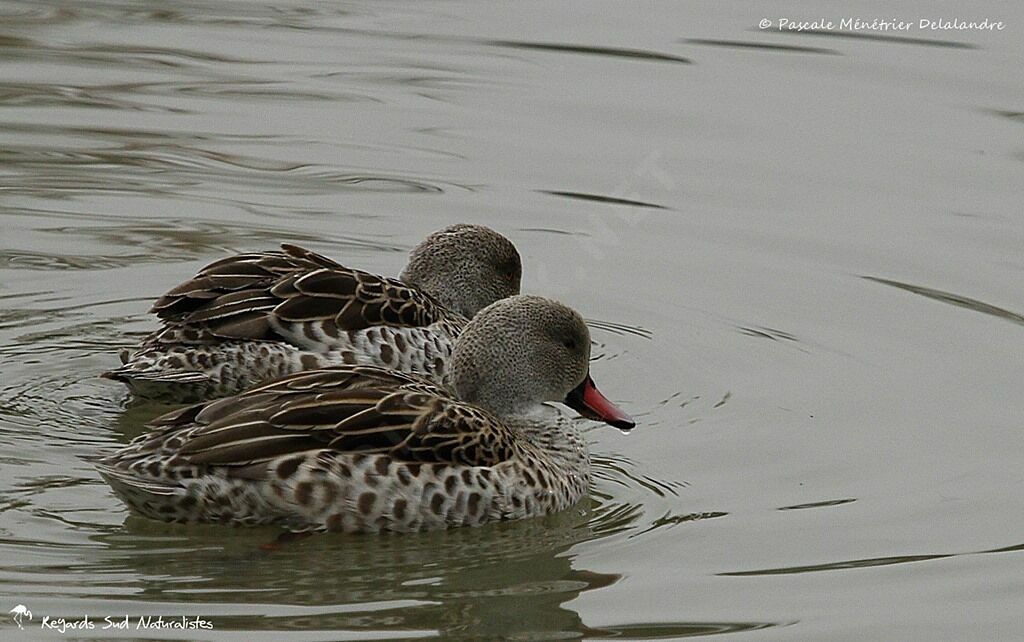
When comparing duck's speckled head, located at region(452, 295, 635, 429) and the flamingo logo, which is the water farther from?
duck's speckled head, located at region(452, 295, 635, 429)

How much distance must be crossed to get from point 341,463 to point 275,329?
2.19 m

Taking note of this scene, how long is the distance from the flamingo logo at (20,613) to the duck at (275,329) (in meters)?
2.74

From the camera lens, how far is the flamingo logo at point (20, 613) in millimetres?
7430

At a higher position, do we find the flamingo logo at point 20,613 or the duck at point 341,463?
the duck at point 341,463

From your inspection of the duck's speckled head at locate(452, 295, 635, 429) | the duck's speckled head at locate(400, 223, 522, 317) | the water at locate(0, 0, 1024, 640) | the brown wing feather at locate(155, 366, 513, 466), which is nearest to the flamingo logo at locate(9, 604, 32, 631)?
the water at locate(0, 0, 1024, 640)

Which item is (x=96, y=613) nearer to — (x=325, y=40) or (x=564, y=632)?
(x=564, y=632)

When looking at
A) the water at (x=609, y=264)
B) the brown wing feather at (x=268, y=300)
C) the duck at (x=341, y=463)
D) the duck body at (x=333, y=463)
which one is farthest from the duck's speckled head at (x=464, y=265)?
the duck body at (x=333, y=463)

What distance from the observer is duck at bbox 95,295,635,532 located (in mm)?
8422

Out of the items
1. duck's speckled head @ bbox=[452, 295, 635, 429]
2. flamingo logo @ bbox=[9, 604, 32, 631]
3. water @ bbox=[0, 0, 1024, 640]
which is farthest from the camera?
duck's speckled head @ bbox=[452, 295, 635, 429]

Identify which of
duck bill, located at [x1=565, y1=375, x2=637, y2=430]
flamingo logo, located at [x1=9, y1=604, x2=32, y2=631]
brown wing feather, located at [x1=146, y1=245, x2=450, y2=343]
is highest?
brown wing feather, located at [x1=146, y1=245, x2=450, y2=343]

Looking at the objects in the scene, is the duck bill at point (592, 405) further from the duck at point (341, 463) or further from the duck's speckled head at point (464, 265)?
the duck's speckled head at point (464, 265)

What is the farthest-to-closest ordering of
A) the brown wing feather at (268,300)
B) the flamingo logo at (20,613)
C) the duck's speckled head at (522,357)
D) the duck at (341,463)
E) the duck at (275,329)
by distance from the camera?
the brown wing feather at (268,300) → the duck at (275,329) → the duck's speckled head at (522,357) → the duck at (341,463) → the flamingo logo at (20,613)

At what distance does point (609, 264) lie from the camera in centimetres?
1288

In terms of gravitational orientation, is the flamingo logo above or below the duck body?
below
